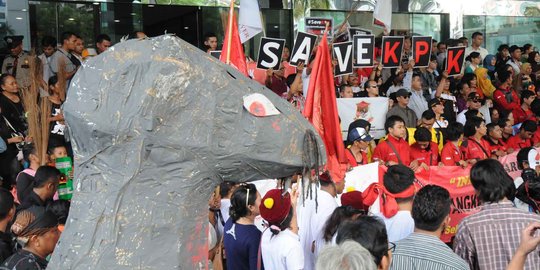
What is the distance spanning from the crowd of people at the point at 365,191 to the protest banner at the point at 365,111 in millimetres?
210

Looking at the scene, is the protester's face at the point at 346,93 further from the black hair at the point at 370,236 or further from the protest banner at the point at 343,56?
the black hair at the point at 370,236

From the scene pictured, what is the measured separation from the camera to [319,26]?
1329 cm

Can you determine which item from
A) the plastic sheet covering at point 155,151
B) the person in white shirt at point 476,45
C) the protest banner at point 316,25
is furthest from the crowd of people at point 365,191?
the person in white shirt at point 476,45

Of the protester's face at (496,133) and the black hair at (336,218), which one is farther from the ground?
the black hair at (336,218)

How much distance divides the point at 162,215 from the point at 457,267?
179 centimetres

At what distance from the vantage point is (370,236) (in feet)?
12.6

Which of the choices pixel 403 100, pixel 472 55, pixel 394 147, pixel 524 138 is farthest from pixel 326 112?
pixel 472 55

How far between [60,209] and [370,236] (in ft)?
9.52

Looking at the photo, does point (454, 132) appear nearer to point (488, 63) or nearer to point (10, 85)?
point (10, 85)

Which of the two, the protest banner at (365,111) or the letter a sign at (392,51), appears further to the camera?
the letter a sign at (392,51)

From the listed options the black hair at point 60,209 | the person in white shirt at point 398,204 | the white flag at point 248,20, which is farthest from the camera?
the white flag at point 248,20

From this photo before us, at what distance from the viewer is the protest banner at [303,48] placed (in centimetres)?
1073

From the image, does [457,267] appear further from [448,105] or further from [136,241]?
[448,105]

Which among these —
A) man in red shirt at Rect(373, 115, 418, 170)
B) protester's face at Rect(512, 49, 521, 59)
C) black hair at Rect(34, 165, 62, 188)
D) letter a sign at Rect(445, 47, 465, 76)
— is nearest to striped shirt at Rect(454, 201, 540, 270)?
black hair at Rect(34, 165, 62, 188)
